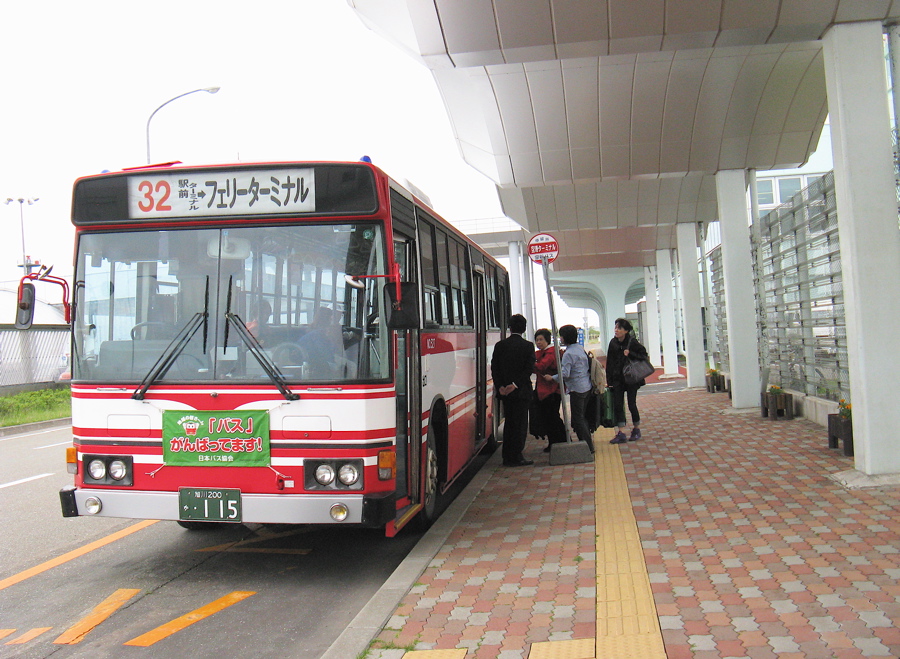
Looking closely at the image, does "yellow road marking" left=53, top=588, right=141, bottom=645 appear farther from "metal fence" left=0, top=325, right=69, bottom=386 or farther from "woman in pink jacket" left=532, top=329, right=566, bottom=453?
"metal fence" left=0, top=325, right=69, bottom=386

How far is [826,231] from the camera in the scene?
35.0 ft

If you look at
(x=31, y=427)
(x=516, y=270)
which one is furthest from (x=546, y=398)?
(x=516, y=270)

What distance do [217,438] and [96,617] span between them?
1.35 metres

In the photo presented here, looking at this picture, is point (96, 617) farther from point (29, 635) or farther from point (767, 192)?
point (767, 192)

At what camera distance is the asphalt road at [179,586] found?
4738 millimetres

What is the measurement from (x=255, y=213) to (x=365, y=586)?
280cm

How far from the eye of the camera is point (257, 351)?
5539 millimetres

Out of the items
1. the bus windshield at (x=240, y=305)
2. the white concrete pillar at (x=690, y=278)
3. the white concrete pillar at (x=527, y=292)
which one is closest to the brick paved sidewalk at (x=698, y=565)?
the bus windshield at (x=240, y=305)

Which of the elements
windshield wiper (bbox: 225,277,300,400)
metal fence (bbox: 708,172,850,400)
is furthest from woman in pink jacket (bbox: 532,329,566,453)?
windshield wiper (bbox: 225,277,300,400)

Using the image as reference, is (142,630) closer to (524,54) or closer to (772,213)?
(524,54)

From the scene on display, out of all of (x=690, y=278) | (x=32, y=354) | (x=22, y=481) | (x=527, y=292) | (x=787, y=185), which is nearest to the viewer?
(x=22, y=481)

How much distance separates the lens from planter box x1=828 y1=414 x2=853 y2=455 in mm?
8807

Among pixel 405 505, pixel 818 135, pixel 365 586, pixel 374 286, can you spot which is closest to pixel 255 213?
pixel 374 286

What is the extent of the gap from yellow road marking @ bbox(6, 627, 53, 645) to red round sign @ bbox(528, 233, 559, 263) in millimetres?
7004
